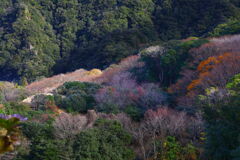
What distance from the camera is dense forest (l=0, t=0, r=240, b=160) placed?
11.1 m

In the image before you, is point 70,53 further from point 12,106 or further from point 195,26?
point 12,106

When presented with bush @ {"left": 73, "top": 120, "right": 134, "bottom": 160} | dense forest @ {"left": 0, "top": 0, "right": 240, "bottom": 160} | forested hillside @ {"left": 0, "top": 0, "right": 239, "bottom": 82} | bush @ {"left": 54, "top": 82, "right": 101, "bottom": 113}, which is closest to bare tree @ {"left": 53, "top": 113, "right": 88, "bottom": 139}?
dense forest @ {"left": 0, "top": 0, "right": 240, "bottom": 160}

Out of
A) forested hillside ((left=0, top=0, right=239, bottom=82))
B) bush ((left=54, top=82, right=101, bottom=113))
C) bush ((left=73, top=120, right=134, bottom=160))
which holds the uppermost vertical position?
bush ((left=73, top=120, right=134, bottom=160))

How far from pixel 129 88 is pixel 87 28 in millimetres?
39676

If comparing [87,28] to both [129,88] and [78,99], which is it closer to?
[129,88]

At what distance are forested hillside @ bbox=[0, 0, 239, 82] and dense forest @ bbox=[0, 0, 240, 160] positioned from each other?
0.19 m

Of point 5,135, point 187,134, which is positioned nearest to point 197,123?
point 187,134

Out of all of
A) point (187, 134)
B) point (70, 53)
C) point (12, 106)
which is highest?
point (187, 134)

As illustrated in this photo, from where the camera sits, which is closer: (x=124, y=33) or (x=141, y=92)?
(x=141, y=92)

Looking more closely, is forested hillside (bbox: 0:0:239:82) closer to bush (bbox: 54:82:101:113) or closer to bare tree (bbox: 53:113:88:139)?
bush (bbox: 54:82:101:113)

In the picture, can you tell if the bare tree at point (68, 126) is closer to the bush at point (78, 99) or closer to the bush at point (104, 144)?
the bush at point (104, 144)

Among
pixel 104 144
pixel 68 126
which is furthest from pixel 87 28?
pixel 104 144

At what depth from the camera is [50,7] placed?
214 ft

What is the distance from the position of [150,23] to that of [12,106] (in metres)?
36.9
